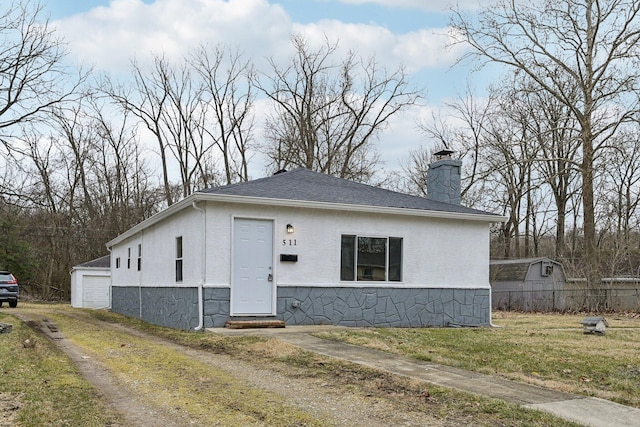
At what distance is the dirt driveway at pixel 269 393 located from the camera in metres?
→ 4.84

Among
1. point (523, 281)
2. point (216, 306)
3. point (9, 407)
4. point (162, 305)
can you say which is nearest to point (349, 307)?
point (216, 306)

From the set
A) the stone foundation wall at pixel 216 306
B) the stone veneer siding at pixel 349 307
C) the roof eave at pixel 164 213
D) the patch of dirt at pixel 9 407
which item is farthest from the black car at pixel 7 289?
the patch of dirt at pixel 9 407

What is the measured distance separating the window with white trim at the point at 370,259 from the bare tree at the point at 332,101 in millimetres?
18104

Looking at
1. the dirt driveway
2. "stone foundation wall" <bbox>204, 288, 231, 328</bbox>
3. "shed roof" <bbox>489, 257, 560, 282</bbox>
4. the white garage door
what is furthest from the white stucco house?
the white garage door

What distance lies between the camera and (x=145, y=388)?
6.11 metres

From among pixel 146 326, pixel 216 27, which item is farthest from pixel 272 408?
pixel 216 27

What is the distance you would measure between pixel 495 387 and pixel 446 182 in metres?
9.91

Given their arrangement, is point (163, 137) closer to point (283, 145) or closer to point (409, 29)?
point (283, 145)

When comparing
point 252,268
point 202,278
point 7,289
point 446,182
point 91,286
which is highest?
point 446,182

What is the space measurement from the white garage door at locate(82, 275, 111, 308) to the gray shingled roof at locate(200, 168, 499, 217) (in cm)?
1538

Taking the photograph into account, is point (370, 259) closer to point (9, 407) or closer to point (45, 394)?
point (45, 394)

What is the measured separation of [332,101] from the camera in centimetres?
3175

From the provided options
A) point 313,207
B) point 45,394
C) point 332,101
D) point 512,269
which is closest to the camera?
point 45,394

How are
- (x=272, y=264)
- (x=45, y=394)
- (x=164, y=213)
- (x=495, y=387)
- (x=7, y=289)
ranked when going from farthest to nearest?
(x=7, y=289) < (x=164, y=213) < (x=272, y=264) < (x=495, y=387) < (x=45, y=394)
